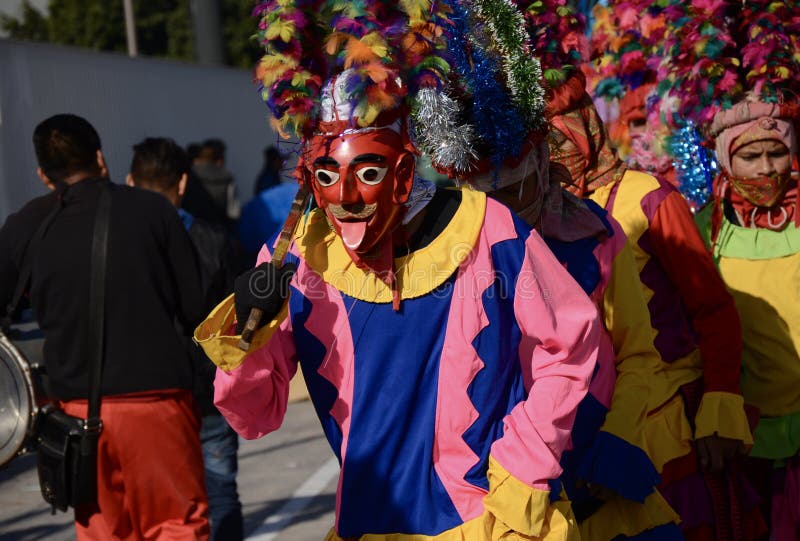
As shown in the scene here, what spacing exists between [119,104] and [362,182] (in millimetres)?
8667

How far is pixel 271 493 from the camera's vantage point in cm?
704

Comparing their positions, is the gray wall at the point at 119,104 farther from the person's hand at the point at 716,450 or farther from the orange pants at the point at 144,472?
the person's hand at the point at 716,450

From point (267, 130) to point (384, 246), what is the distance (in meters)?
13.5

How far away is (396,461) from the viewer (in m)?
2.88

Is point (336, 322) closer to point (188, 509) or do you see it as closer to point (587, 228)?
point (587, 228)

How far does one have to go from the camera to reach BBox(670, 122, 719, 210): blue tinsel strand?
4781mm

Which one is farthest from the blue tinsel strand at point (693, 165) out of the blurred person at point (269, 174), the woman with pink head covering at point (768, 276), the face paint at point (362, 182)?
the blurred person at point (269, 174)

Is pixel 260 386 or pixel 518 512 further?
pixel 260 386

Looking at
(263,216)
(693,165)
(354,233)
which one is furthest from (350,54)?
(263,216)

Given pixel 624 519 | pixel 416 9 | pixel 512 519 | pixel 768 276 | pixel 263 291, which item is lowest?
pixel 624 519

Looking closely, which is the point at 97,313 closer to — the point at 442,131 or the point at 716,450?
the point at 442,131

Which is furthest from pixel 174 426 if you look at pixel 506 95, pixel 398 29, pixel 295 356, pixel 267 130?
pixel 267 130

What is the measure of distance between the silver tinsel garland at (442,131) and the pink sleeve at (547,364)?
0.36m

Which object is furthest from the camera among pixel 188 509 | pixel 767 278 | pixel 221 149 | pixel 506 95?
pixel 221 149
